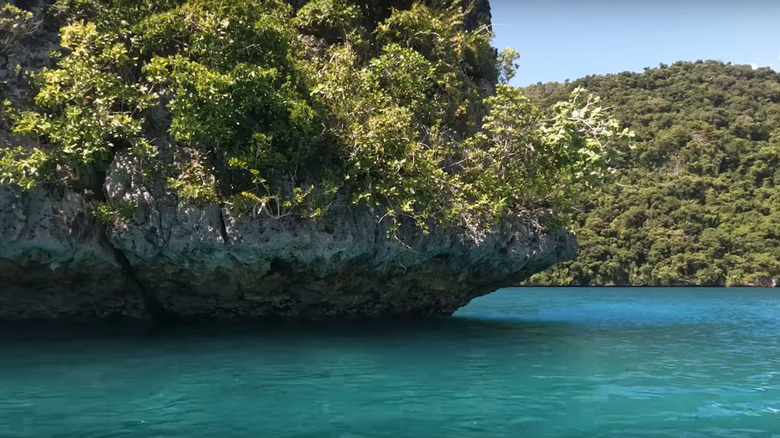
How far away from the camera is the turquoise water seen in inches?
261

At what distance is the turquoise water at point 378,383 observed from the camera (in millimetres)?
6621

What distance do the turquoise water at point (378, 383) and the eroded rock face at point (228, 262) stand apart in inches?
50.0

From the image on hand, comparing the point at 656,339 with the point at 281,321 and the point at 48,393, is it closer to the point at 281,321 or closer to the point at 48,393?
the point at 281,321

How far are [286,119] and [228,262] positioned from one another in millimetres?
3392

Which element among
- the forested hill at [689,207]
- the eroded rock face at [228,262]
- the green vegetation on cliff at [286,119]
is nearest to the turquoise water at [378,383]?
the eroded rock face at [228,262]

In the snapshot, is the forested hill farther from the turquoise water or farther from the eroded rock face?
the turquoise water

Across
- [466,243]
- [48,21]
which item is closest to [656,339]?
[466,243]

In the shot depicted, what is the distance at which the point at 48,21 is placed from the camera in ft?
46.4

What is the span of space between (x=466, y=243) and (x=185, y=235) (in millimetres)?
6553

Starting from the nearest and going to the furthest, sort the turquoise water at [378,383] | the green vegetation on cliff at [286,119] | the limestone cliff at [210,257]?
1. the turquoise water at [378,383]
2. the green vegetation on cliff at [286,119]
3. the limestone cliff at [210,257]

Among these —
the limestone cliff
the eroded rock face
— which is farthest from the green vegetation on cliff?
the eroded rock face

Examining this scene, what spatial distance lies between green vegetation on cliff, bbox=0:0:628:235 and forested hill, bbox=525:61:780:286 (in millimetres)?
29668

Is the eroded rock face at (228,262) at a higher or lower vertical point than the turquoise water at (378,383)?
higher

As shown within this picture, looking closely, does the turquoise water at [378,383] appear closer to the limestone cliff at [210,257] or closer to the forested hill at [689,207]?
the limestone cliff at [210,257]
